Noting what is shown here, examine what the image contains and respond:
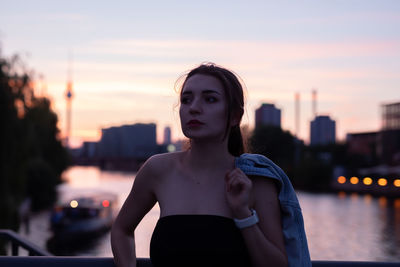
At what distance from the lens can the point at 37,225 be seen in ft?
126

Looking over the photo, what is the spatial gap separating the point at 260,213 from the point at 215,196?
173 mm

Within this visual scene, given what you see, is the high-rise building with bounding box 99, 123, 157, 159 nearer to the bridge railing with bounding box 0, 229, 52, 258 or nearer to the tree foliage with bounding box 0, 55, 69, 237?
the tree foliage with bounding box 0, 55, 69, 237

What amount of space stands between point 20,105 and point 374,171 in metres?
61.4

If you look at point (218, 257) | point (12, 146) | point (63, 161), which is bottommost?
point (63, 161)

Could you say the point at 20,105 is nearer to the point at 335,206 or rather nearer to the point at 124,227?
the point at 124,227

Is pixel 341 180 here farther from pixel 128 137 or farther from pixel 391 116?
pixel 128 137

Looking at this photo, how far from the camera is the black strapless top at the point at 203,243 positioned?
2014 mm

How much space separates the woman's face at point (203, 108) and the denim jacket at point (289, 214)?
185 millimetres

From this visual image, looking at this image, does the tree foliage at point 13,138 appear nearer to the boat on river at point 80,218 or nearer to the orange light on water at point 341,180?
the boat on river at point 80,218

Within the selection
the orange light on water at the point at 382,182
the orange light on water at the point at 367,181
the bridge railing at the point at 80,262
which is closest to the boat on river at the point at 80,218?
the bridge railing at the point at 80,262

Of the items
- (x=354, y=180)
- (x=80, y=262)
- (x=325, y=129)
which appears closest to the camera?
(x=80, y=262)

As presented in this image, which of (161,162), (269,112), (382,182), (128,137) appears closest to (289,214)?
(161,162)

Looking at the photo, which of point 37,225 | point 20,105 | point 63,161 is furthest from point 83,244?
point 20,105

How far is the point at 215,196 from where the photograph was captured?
2.10 m
